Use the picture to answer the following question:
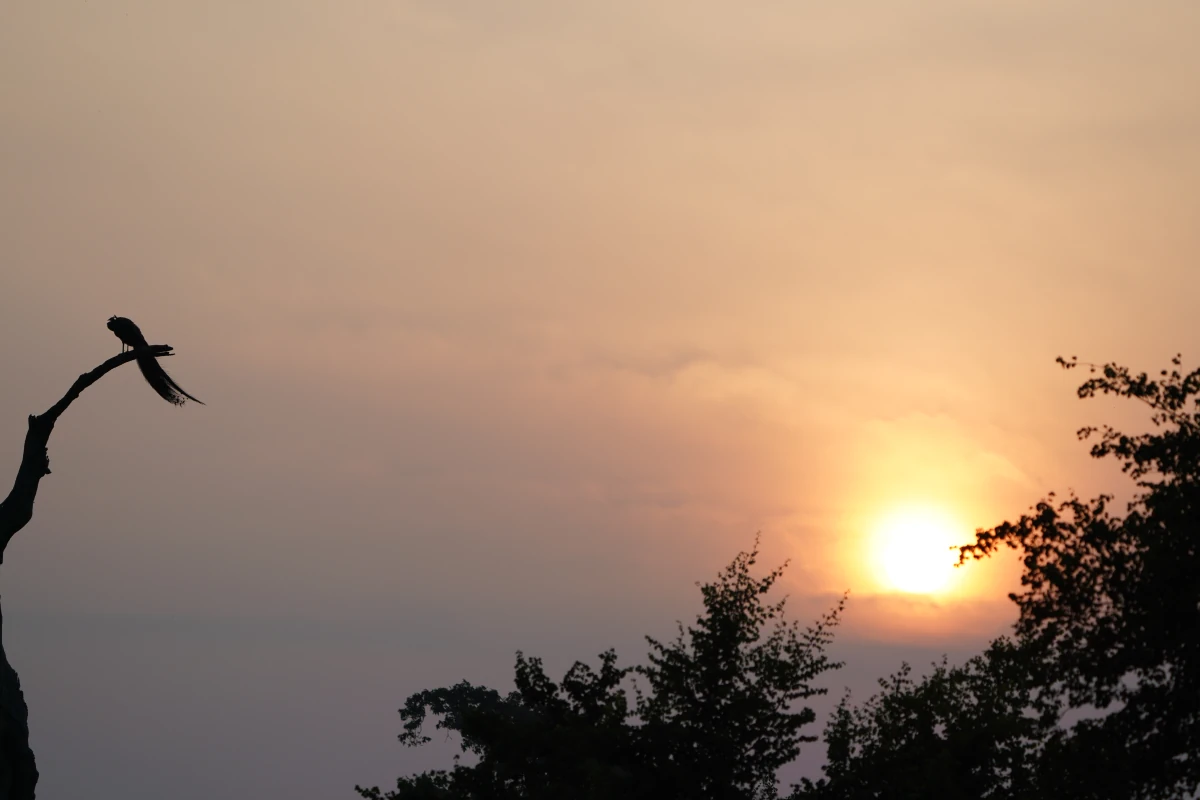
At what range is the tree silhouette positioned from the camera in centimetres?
1831

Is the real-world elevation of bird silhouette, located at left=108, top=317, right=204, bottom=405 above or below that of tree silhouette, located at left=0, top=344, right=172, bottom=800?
above

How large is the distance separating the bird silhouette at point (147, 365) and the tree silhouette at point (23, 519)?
1.16 ft

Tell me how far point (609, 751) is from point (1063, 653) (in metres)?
13.4

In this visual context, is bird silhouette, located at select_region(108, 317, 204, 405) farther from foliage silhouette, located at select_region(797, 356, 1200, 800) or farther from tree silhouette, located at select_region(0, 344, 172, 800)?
foliage silhouette, located at select_region(797, 356, 1200, 800)

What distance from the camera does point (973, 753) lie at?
35.6 meters

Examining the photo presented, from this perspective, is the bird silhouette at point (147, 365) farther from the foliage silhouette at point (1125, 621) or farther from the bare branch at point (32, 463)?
the foliage silhouette at point (1125, 621)

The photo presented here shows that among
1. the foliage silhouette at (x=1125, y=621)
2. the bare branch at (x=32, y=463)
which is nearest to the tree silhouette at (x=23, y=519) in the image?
the bare branch at (x=32, y=463)

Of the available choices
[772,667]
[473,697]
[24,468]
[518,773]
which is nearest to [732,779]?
[772,667]

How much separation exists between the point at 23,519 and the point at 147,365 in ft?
9.50

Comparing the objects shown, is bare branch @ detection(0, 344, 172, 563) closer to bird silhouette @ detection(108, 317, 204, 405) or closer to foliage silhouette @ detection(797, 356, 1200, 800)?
bird silhouette @ detection(108, 317, 204, 405)

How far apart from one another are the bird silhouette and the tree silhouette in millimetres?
355

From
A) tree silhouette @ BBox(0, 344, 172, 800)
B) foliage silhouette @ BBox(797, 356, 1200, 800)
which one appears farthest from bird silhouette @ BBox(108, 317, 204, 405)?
foliage silhouette @ BBox(797, 356, 1200, 800)

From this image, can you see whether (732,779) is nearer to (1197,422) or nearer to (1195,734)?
(1195,734)

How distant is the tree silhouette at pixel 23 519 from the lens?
18.3 meters
